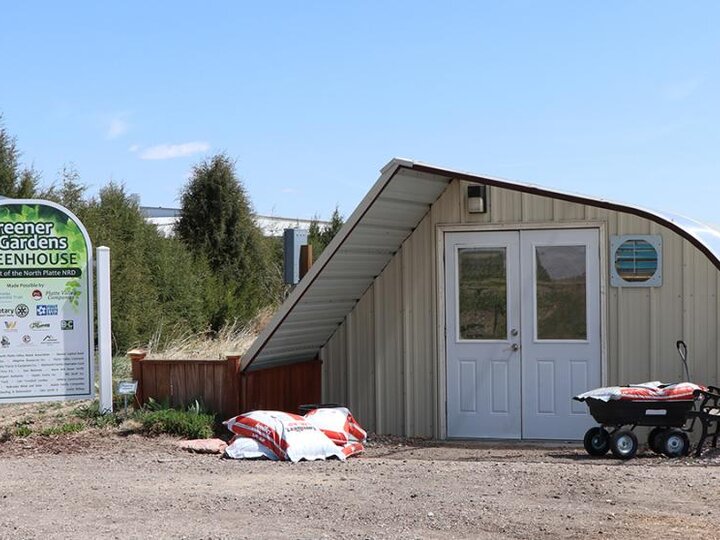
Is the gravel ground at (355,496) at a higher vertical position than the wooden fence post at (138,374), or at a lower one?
lower

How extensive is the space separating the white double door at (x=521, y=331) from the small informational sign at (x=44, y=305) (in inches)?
158

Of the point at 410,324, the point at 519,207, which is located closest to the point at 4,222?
the point at 410,324

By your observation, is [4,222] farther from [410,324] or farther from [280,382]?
[410,324]

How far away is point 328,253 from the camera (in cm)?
1102

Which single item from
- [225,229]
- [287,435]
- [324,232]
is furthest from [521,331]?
[324,232]

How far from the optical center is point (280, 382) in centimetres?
1220

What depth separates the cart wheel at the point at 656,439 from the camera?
1011 cm

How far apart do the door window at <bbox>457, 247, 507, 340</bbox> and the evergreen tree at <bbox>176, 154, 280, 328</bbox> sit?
951cm

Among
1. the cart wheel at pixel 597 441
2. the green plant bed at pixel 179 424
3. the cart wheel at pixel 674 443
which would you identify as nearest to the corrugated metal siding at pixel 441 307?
the cart wheel at pixel 674 443

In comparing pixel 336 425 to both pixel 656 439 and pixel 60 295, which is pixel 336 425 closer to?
pixel 656 439

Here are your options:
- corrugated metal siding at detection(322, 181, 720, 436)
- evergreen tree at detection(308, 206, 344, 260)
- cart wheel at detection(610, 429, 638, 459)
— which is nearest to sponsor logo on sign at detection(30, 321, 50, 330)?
corrugated metal siding at detection(322, 181, 720, 436)

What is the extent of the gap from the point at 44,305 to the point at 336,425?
135 inches

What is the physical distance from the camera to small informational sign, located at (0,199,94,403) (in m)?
11.4

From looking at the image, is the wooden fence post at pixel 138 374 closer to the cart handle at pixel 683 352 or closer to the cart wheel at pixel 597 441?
the cart wheel at pixel 597 441
